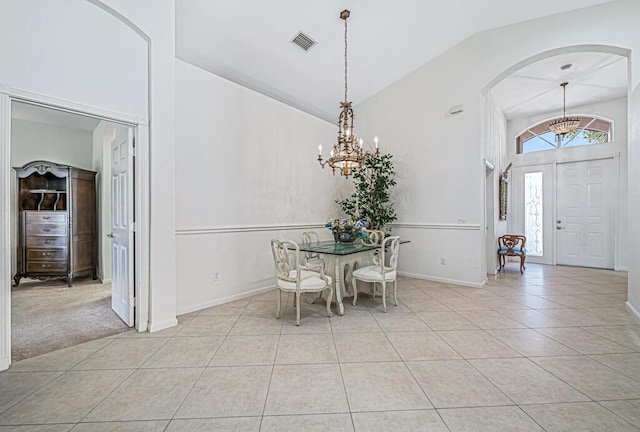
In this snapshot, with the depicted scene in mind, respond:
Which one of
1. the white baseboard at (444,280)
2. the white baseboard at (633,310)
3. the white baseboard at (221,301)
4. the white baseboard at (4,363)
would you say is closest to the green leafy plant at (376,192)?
the white baseboard at (444,280)

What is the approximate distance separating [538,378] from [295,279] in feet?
7.26

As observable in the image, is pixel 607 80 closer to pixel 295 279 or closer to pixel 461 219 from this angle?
pixel 461 219

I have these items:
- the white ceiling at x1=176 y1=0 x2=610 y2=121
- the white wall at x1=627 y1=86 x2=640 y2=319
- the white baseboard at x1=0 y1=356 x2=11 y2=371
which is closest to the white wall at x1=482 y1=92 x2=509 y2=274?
the white ceiling at x1=176 y1=0 x2=610 y2=121

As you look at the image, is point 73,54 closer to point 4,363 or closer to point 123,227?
point 123,227

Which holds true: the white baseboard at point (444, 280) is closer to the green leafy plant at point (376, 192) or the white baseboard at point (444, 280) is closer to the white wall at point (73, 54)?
the green leafy plant at point (376, 192)

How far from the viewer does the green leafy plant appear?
5.22m

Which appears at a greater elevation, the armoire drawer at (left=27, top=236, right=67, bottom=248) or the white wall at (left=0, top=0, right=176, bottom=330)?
the white wall at (left=0, top=0, right=176, bottom=330)

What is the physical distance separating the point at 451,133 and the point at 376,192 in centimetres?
159

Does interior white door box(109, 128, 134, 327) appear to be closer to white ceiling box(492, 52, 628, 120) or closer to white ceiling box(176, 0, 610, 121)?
white ceiling box(176, 0, 610, 121)

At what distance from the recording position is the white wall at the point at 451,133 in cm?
412

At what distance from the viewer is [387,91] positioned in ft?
18.4

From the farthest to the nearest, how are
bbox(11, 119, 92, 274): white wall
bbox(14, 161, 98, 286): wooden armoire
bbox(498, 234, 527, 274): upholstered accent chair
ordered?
1. bbox(498, 234, 527, 274): upholstered accent chair
2. bbox(11, 119, 92, 274): white wall
3. bbox(14, 161, 98, 286): wooden armoire

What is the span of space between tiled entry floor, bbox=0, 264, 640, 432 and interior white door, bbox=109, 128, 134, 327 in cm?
50

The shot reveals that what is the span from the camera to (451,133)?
15.8ft
